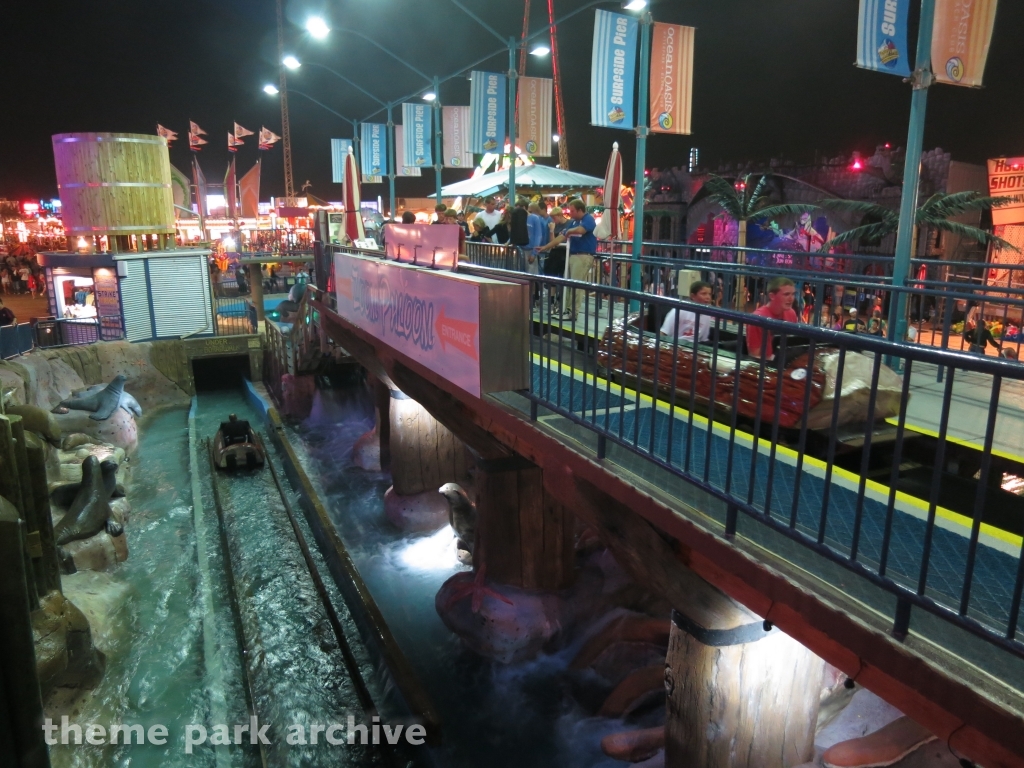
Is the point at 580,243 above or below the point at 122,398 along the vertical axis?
above

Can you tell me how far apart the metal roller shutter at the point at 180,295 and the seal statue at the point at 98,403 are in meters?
7.32

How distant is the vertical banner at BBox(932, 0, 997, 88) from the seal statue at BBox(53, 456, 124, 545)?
13190 millimetres

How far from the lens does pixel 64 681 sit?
8508mm

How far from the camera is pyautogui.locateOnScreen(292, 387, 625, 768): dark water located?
7.49m

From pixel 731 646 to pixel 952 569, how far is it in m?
1.65

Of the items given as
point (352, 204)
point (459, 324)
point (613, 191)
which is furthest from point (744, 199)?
point (459, 324)

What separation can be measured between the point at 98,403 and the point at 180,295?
8524 mm

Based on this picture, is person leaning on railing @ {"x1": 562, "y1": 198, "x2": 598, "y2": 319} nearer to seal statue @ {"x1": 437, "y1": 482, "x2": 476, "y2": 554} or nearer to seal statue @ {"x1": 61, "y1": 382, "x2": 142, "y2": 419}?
seal statue @ {"x1": 437, "y1": 482, "x2": 476, "y2": 554}

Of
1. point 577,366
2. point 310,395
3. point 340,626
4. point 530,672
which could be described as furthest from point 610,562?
point 310,395

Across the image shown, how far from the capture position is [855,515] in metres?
3.53

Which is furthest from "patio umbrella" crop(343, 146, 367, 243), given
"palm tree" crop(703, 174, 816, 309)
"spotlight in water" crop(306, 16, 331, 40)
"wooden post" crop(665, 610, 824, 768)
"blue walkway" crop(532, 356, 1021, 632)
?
"palm tree" crop(703, 174, 816, 309)

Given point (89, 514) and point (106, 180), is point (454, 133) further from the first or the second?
point (89, 514)

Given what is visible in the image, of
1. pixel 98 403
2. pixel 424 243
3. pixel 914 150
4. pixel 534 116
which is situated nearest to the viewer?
pixel 914 150

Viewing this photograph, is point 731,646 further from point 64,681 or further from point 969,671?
point 64,681
